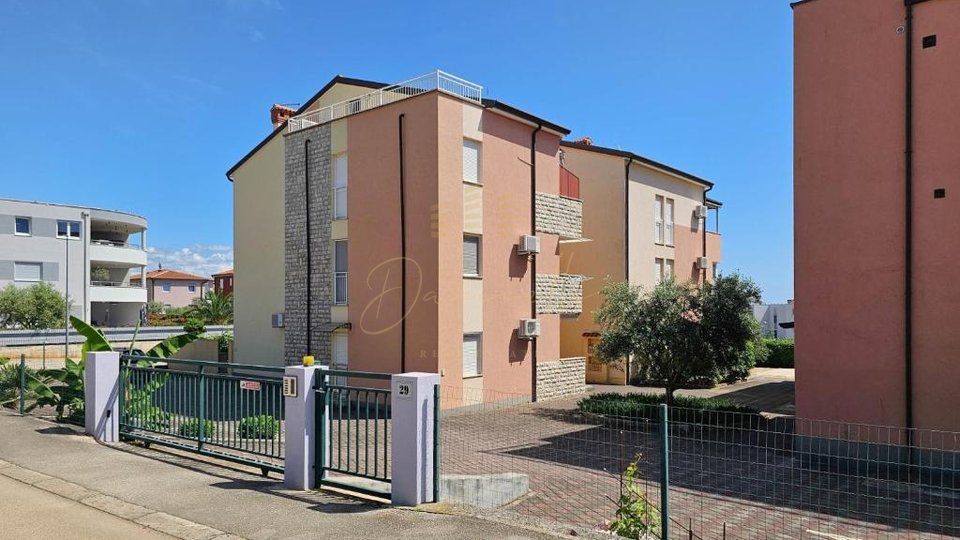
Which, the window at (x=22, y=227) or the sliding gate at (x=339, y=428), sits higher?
the window at (x=22, y=227)

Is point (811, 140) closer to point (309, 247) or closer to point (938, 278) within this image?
point (938, 278)

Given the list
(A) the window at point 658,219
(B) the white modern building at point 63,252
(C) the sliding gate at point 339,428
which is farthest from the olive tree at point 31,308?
(C) the sliding gate at point 339,428

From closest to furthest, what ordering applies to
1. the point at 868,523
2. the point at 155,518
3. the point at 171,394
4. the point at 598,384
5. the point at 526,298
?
the point at 155,518 < the point at 868,523 < the point at 171,394 < the point at 526,298 < the point at 598,384

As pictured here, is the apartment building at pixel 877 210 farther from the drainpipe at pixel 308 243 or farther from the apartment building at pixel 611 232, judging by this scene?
the drainpipe at pixel 308 243

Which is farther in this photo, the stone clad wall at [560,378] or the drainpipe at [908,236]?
the stone clad wall at [560,378]

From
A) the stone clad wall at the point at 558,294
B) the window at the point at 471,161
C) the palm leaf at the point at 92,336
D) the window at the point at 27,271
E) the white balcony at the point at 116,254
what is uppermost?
the window at the point at 471,161

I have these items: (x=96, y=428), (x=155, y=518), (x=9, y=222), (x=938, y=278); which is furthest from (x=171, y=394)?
(x=9, y=222)

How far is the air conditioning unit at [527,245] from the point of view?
1941 cm

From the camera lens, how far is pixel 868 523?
27.0 feet

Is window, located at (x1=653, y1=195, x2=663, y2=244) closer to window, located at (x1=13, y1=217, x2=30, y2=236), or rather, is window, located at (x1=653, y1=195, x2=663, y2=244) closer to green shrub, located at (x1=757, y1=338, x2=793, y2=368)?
green shrub, located at (x1=757, y1=338, x2=793, y2=368)

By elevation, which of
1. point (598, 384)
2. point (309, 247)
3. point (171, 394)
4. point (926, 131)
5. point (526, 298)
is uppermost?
point (926, 131)

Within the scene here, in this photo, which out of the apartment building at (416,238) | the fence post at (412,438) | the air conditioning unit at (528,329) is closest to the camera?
the fence post at (412,438)

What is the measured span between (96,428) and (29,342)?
2909cm

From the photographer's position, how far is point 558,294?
21328mm
